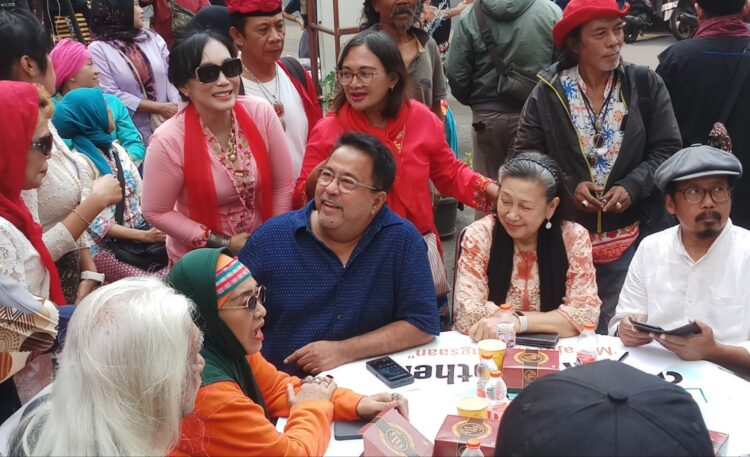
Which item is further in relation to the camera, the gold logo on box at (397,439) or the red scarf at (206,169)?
the red scarf at (206,169)

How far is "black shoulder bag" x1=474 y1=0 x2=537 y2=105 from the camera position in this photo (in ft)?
16.4

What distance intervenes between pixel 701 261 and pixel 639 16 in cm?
1197

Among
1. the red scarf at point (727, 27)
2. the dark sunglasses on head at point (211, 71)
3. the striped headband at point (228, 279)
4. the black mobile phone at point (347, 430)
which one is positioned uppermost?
the red scarf at point (727, 27)

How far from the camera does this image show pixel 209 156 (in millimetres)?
3494

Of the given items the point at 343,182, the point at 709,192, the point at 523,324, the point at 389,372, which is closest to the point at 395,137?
the point at 343,182

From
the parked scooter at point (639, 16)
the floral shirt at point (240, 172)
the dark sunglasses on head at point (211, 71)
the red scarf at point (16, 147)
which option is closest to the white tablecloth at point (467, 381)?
the floral shirt at point (240, 172)

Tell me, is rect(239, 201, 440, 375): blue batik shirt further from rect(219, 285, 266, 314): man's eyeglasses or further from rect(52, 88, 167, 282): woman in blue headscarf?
rect(52, 88, 167, 282): woman in blue headscarf

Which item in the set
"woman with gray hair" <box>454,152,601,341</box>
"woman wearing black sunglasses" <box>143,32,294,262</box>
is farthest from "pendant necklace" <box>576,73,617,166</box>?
"woman wearing black sunglasses" <box>143,32,294,262</box>

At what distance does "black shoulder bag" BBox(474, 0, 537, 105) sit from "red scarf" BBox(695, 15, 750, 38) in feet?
3.86

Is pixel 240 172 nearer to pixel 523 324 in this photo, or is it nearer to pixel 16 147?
pixel 16 147

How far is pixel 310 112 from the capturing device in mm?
4348

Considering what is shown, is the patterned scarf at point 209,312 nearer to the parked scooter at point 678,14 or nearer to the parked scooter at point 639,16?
the parked scooter at point 678,14

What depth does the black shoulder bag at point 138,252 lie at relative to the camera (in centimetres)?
411

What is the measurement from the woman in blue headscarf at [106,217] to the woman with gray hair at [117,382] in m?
2.10
